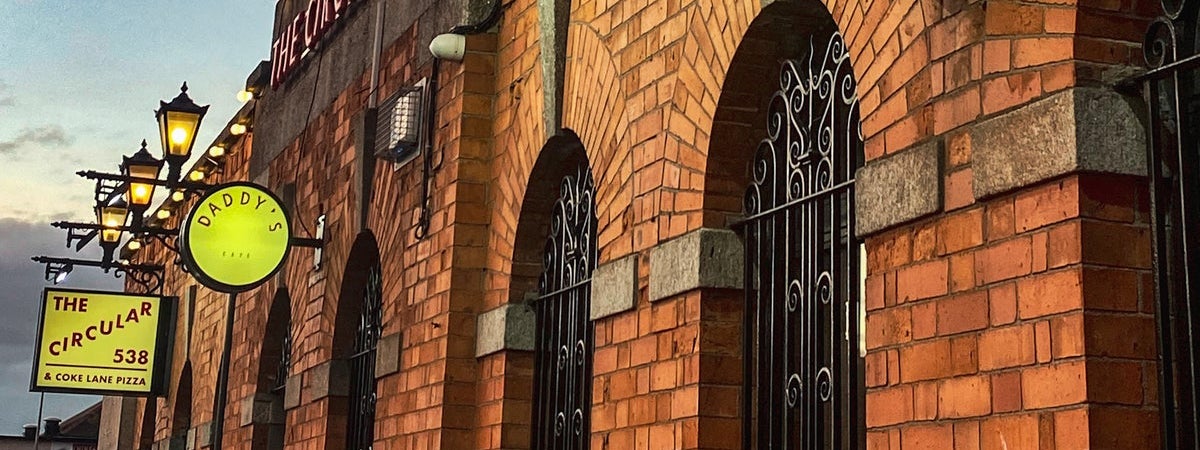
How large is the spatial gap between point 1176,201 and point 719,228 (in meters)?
2.33

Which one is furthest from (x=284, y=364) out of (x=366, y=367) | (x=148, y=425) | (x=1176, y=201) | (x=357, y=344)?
(x=1176, y=201)

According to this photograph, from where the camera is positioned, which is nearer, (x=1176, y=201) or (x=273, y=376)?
(x=1176, y=201)

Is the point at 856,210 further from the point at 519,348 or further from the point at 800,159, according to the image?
the point at 519,348

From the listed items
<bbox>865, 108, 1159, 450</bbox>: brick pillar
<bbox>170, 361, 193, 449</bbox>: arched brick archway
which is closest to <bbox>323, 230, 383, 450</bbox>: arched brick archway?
<bbox>865, 108, 1159, 450</bbox>: brick pillar

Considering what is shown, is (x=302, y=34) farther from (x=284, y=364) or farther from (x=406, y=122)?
(x=406, y=122)

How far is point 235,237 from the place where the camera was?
36.7 ft

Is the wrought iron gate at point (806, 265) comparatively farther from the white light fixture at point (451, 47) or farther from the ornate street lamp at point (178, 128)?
the ornate street lamp at point (178, 128)

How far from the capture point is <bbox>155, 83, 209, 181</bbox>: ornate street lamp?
1340cm

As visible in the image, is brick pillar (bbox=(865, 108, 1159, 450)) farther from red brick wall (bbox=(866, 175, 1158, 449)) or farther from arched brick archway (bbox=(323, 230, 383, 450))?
arched brick archway (bbox=(323, 230, 383, 450))

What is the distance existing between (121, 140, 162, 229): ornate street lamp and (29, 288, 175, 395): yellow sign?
6.43ft

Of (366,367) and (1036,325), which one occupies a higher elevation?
(366,367)

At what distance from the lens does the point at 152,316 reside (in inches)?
719

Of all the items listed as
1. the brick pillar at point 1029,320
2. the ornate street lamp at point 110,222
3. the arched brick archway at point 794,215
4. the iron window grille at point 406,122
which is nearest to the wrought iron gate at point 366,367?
the iron window grille at point 406,122

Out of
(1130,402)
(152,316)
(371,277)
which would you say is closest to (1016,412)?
(1130,402)
